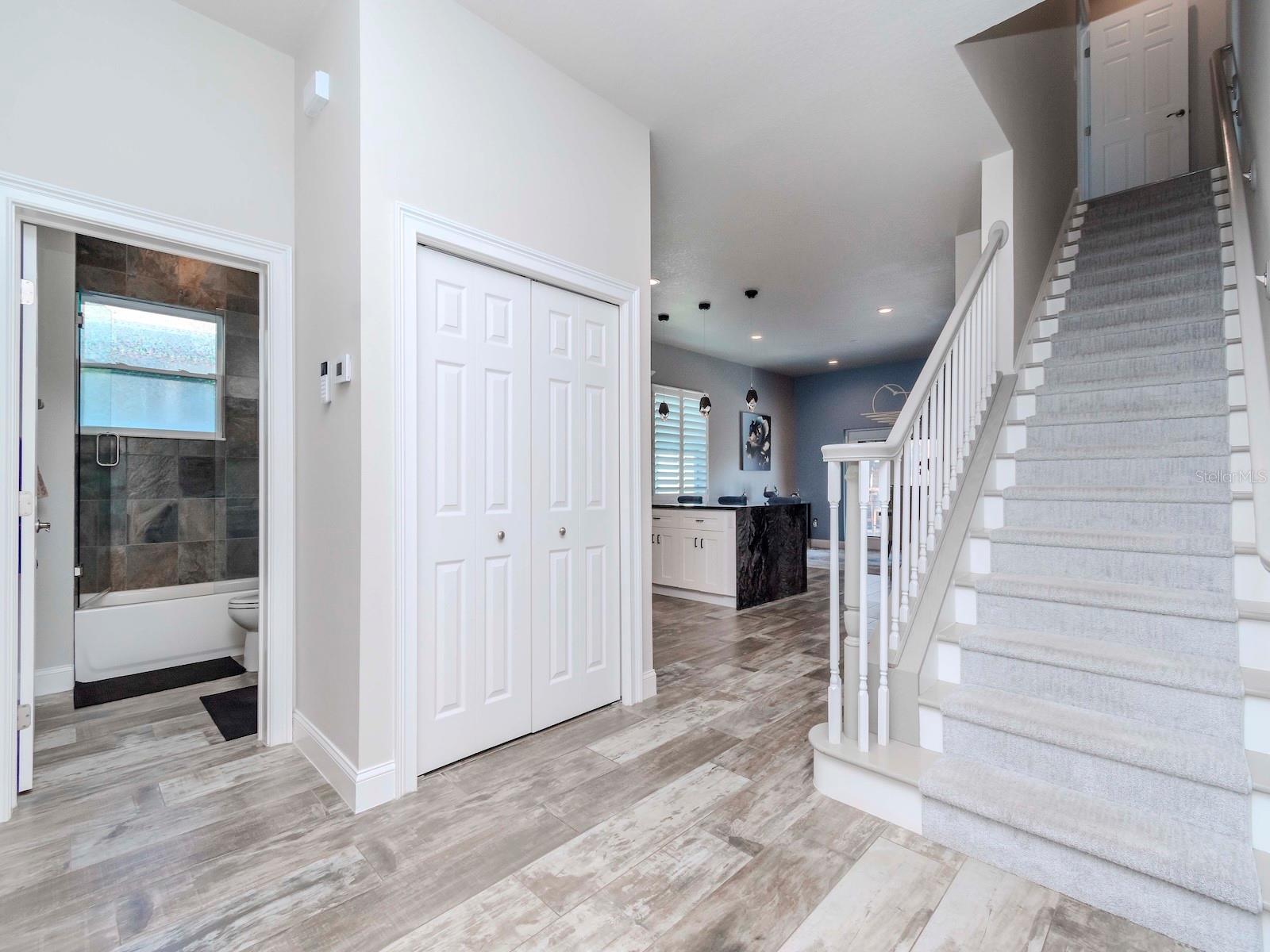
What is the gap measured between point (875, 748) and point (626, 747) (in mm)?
997

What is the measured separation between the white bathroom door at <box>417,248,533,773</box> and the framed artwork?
684 cm

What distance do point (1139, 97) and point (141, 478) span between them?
29.0 feet

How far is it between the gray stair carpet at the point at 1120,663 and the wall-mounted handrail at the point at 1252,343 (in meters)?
0.34

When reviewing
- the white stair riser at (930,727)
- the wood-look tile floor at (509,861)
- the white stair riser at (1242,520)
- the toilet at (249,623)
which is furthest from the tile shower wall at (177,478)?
the white stair riser at (1242,520)

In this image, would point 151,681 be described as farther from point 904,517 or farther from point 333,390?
point 904,517

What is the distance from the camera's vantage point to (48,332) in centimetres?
332

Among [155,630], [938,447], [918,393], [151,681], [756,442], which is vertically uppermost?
[756,442]

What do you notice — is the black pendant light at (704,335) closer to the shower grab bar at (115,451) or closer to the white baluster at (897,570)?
the white baluster at (897,570)

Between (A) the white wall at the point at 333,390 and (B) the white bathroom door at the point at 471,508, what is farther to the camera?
(B) the white bathroom door at the point at 471,508

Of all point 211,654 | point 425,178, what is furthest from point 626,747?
point 211,654

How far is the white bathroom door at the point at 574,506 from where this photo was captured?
2.70 meters

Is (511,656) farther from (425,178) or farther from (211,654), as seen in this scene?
(211,654)

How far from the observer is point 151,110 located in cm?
230

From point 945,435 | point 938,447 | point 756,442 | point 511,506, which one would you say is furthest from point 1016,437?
point 756,442
